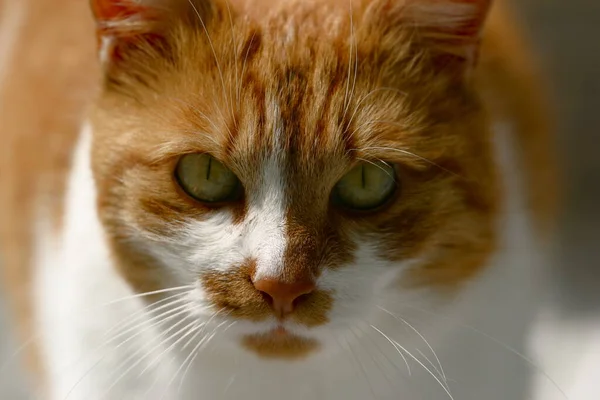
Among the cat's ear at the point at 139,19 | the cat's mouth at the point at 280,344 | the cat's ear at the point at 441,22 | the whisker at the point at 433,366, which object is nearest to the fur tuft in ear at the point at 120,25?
the cat's ear at the point at 139,19

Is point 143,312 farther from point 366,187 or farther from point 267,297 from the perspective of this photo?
point 366,187

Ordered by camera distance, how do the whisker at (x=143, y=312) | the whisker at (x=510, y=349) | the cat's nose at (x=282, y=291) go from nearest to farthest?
the cat's nose at (x=282, y=291)
the whisker at (x=143, y=312)
the whisker at (x=510, y=349)

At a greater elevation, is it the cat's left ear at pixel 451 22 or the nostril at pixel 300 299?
the cat's left ear at pixel 451 22

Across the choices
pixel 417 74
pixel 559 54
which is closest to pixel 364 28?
pixel 417 74

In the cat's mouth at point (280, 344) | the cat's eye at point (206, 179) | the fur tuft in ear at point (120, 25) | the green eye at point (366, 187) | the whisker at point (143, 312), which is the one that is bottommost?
the cat's mouth at point (280, 344)

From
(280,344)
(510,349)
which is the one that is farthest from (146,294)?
(510,349)

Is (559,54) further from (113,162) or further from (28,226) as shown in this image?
(28,226)

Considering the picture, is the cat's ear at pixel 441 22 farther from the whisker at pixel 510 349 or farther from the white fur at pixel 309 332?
the whisker at pixel 510 349

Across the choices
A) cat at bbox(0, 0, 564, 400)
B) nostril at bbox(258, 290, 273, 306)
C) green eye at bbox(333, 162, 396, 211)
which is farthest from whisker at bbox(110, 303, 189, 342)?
green eye at bbox(333, 162, 396, 211)

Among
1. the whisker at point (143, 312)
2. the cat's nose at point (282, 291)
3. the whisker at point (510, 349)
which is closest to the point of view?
the cat's nose at point (282, 291)
